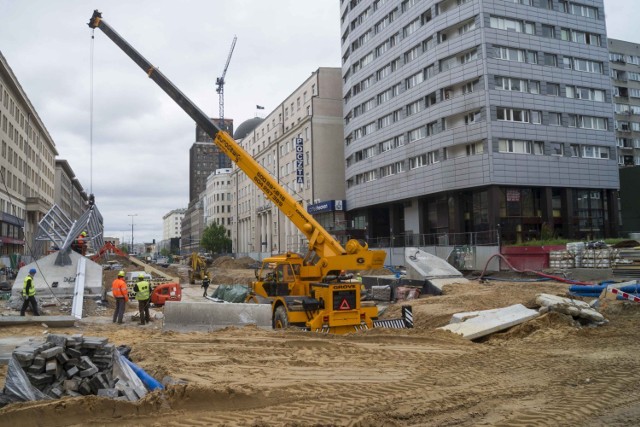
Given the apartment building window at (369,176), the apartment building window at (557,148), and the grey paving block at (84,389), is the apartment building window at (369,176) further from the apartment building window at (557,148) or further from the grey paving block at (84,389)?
the grey paving block at (84,389)

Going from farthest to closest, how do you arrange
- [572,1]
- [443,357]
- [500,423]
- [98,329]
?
[572,1] < [98,329] < [443,357] < [500,423]

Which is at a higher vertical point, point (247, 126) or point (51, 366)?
point (247, 126)

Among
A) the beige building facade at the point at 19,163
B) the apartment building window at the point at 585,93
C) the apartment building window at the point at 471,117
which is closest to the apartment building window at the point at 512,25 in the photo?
the apartment building window at the point at 585,93

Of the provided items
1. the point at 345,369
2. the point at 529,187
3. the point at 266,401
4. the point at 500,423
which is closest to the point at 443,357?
the point at 345,369

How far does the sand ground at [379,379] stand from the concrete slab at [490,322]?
0.72 ft

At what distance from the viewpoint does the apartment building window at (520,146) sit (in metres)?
37.9

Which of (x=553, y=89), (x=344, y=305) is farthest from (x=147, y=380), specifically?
(x=553, y=89)

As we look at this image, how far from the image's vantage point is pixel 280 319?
14227 millimetres

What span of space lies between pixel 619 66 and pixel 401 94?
1620 inches

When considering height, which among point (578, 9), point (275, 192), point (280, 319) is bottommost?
point (280, 319)

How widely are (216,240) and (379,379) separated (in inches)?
3794

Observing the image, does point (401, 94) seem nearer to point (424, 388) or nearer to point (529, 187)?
point (529, 187)

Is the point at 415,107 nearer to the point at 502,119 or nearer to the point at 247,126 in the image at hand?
the point at 502,119

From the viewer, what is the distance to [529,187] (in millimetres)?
39000
